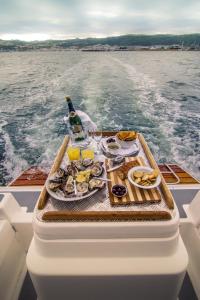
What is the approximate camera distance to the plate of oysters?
1485mm

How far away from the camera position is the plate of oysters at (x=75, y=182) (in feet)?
4.87

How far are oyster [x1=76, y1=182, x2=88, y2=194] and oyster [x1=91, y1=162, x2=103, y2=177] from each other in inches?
6.4

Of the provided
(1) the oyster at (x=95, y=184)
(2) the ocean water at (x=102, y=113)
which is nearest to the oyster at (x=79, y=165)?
(1) the oyster at (x=95, y=184)

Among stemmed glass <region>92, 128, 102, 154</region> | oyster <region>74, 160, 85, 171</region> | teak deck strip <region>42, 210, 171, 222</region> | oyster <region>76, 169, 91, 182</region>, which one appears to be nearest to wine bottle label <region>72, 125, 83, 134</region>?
stemmed glass <region>92, 128, 102, 154</region>

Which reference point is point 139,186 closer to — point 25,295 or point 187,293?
point 187,293

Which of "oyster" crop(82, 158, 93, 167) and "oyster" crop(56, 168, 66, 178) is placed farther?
"oyster" crop(82, 158, 93, 167)

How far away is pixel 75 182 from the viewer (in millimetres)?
1582

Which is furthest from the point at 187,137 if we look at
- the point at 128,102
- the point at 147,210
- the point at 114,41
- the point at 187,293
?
the point at 114,41

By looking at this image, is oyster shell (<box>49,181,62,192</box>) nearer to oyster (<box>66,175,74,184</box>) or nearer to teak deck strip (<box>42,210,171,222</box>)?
oyster (<box>66,175,74,184</box>)

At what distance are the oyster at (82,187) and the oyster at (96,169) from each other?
16 cm

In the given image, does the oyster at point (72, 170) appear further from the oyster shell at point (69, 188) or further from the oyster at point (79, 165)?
the oyster shell at point (69, 188)

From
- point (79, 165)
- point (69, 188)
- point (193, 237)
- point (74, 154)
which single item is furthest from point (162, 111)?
point (69, 188)

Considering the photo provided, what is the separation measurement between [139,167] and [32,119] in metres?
7.60

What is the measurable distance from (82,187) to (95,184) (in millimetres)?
105
